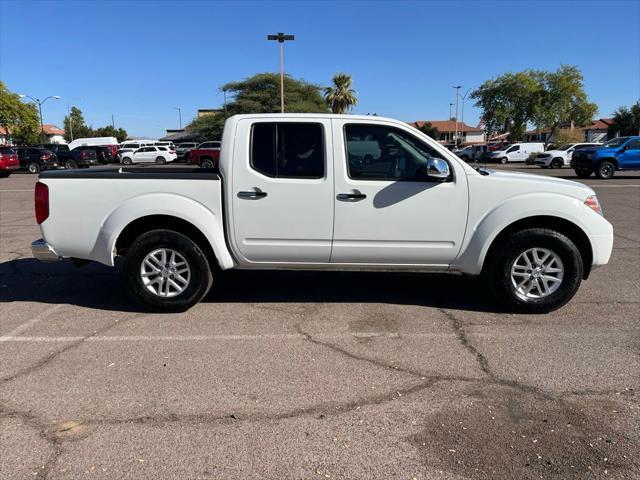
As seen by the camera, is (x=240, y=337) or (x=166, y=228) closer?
(x=240, y=337)

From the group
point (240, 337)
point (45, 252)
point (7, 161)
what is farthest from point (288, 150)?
point (7, 161)

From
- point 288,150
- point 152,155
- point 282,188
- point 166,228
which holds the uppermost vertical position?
point 152,155

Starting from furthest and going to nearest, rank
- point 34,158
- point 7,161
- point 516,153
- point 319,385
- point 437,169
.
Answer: point 516,153, point 34,158, point 7,161, point 437,169, point 319,385

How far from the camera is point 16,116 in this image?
5312 centimetres

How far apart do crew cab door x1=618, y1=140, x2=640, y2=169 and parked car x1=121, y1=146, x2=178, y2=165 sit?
3029 centimetres

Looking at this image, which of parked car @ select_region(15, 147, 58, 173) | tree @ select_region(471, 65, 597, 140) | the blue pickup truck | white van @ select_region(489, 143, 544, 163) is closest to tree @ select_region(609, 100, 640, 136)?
tree @ select_region(471, 65, 597, 140)

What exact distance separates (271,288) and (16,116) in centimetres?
5807

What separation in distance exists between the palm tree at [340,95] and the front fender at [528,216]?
63295 millimetres

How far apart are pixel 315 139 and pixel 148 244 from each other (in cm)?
188

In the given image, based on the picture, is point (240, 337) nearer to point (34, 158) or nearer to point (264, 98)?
point (34, 158)

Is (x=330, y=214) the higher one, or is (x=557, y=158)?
(x=557, y=158)

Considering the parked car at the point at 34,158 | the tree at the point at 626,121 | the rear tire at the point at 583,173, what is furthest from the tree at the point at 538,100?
the parked car at the point at 34,158

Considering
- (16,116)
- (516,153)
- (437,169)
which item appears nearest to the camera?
(437,169)

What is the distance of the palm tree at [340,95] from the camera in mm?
66875
